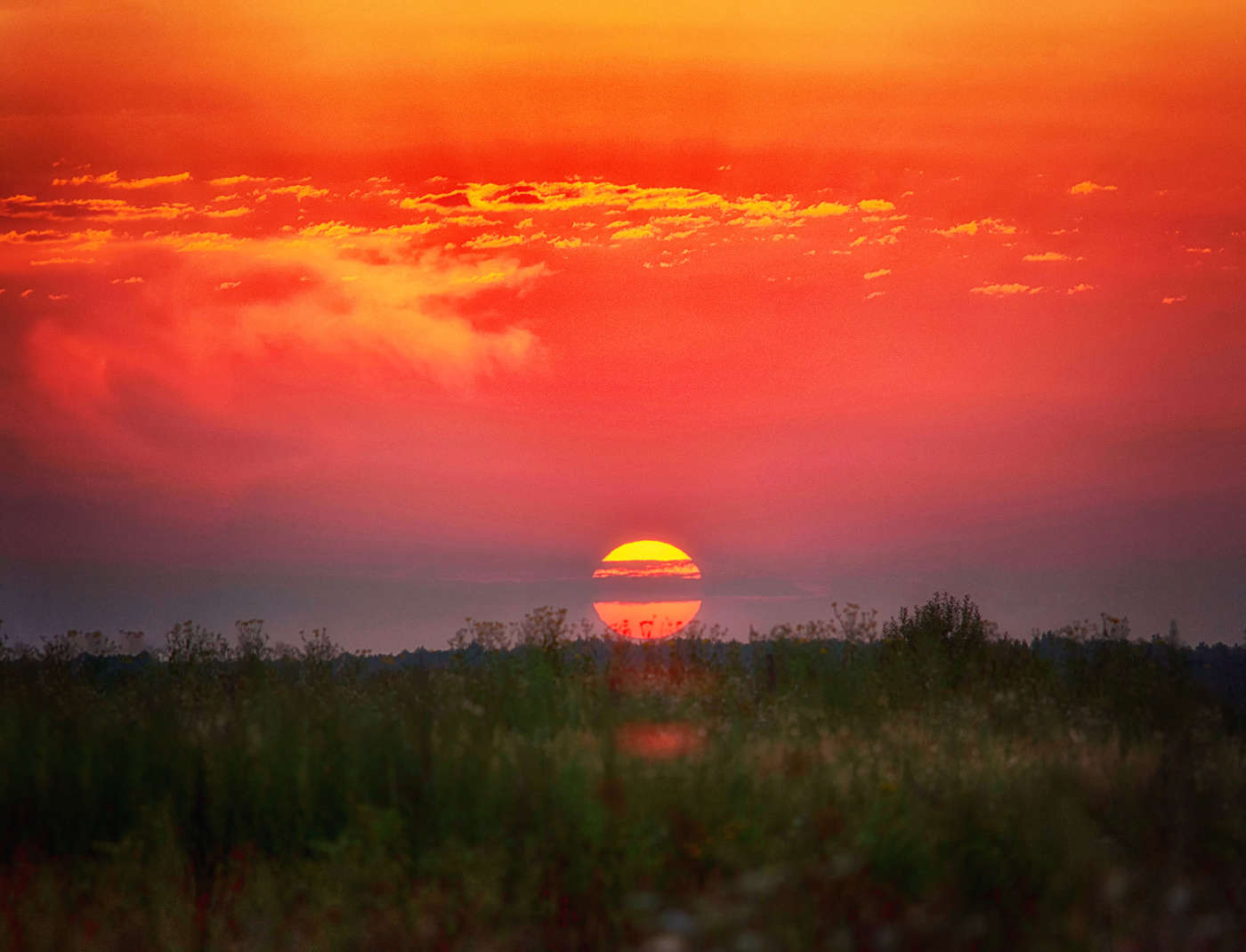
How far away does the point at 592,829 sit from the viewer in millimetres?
8586

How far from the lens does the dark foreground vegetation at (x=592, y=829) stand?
7.67 meters

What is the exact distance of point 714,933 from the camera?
5480mm

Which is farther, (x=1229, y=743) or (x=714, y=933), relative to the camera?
(x=1229, y=743)

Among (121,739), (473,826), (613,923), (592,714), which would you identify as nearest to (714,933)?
(613,923)

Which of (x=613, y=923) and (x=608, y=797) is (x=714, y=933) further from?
(x=608, y=797)

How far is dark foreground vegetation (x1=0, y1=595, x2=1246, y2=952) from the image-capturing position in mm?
7672

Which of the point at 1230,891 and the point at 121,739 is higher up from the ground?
the point at 121,739

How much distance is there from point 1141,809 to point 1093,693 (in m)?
9.80

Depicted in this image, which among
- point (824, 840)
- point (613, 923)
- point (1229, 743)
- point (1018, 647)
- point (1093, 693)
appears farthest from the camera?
point (1018, 647)

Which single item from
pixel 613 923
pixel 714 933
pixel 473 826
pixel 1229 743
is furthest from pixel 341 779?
pixel 1229 743

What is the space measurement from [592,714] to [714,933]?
894 centimetres

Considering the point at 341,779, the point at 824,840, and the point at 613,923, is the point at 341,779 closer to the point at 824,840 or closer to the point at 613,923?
the point at 613,923

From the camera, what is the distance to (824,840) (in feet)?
28.9

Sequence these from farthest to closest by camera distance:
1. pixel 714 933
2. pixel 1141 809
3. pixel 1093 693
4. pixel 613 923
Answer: pixel 1093 693 → pixel 1141 809 → pixel 613 923 → pixel 714 933
